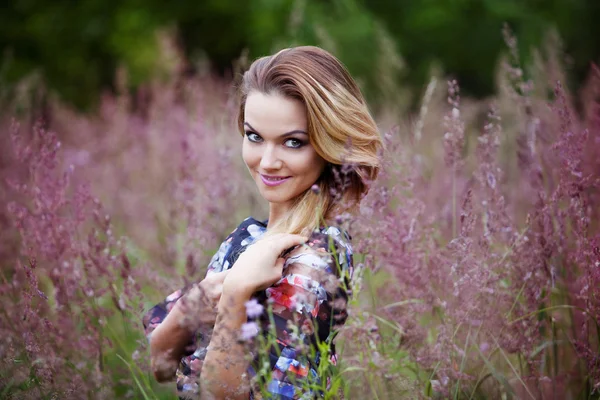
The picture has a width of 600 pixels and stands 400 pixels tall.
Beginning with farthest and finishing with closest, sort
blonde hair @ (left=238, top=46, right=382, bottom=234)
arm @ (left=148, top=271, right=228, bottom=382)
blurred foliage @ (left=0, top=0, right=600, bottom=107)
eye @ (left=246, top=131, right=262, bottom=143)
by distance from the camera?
blurred foliage @ (left=0, top=0, right=600, bottom=107) < eye @ (left=246, top=131, right=262, bottom=143) < blonde hair @ (left=238, top=46, right=382, bottom=234) < arm @ (left=148, top=271, right=228, bottom=382)

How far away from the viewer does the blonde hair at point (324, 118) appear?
71.9 inches

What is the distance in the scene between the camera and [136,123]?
19.2 feet

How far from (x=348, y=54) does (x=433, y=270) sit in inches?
270

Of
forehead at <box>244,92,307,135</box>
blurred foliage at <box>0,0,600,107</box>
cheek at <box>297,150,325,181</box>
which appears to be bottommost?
blurred foliage at <box>0,0,600,107</box>

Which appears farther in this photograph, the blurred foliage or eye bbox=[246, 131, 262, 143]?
the blurred foliage

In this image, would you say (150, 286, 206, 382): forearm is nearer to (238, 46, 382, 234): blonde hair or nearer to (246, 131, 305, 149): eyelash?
(238, 46, 382, 234): blonde hair

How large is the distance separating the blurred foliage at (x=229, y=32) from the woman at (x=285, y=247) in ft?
25.4

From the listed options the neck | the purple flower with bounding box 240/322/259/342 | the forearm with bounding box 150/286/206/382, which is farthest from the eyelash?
the purple flower with bounding box 240/322/259/342

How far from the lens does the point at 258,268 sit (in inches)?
63.2

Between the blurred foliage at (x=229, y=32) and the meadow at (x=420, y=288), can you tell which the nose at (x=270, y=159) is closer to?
the meadow at (x=420, y=288)

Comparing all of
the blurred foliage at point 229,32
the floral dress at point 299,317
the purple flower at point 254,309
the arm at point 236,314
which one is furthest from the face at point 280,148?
the blurred foliage at point 229,32

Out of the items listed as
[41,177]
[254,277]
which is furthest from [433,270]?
[41,177]

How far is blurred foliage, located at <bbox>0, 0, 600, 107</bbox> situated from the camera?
10023 millimetres

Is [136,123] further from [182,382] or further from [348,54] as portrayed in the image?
[182,382]
